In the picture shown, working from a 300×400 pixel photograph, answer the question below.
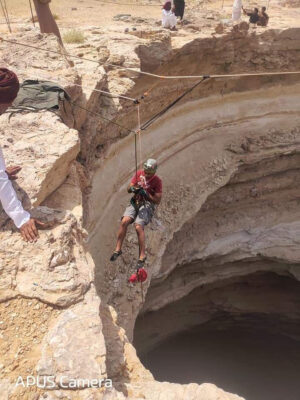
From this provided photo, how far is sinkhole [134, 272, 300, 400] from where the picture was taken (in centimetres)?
1099

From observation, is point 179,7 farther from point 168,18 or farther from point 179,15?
point 168,18

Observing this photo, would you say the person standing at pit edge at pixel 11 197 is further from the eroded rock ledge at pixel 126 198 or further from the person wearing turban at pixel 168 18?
the person wearing turban at pixel 168 18

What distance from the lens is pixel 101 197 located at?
7.11 meters

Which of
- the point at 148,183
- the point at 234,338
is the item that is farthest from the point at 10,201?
the point at 234,338

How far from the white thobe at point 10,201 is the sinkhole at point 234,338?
7455 millimetres

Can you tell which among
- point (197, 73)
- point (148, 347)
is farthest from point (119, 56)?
point (148, 347)

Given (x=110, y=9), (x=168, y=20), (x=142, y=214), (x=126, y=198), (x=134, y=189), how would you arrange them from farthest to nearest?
(x=110, y=9) < (x=168, y=20) < (x=126, y=198) < (x=142, y=214) < (x=134, y=189)

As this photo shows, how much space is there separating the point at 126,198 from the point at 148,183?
207cm

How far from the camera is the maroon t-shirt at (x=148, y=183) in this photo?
227 inches

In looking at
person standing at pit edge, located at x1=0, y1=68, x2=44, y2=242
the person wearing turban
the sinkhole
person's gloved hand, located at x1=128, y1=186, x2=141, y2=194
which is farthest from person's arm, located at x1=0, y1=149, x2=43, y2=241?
the person wearing turban

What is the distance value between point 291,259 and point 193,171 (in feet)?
12.1

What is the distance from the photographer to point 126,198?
Answer: 25.6 feet

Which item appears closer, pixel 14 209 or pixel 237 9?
pixel 14 209

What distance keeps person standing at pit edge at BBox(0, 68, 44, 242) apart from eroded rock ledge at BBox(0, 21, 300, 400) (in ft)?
0.42
